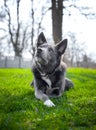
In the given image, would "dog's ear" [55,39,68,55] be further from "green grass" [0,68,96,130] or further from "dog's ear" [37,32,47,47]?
"green grass" [0,68,96,130]

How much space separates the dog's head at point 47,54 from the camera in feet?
25.4

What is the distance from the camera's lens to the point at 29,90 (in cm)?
945

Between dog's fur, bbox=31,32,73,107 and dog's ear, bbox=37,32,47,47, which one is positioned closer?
dog's fur, bbox=31,32,73,107

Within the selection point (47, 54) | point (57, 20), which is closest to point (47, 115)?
point (47, 54)

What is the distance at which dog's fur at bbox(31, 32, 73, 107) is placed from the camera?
25.6ft

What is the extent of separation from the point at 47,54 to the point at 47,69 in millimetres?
460

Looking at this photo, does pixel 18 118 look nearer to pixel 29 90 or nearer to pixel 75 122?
pixel 75 122

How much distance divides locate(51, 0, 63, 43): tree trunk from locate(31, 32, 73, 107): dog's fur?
14710 mm

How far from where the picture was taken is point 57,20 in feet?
76.7

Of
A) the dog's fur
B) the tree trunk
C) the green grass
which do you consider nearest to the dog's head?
the dog's fur

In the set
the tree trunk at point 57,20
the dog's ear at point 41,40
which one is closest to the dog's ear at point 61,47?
the dog's ear at point 41,40

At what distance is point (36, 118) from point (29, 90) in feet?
12.2

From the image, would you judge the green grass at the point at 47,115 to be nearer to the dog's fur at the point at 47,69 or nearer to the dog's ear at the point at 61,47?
the dog's fur at the point at 47,69

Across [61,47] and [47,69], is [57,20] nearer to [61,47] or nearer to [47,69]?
[61,47]
